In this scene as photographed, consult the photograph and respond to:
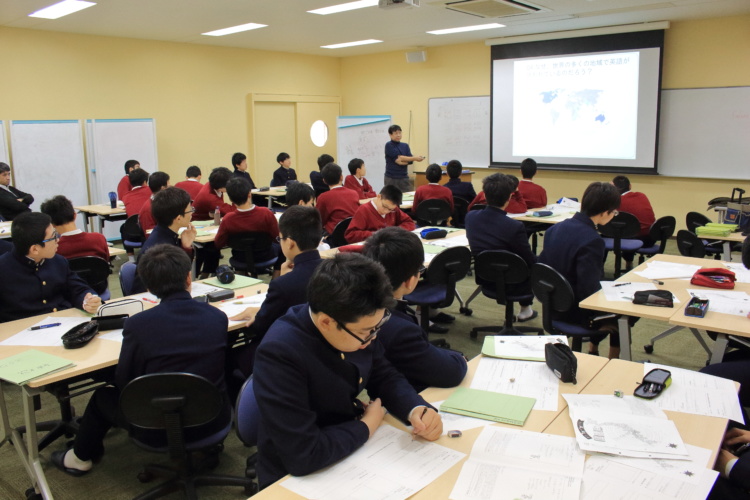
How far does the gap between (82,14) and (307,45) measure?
3.83m

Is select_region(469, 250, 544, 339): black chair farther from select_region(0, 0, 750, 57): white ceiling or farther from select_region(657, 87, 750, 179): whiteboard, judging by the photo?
select_region(657, 87, 750, 179): whiteboard

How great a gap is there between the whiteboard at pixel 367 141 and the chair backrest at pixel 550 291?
7432 millimetres

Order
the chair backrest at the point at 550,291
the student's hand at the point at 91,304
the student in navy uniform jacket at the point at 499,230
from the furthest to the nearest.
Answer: the student in navy uniform jacket at the point at 499,230, the chair backrest at the point at 550,291, the student's hand at the point at 91,304

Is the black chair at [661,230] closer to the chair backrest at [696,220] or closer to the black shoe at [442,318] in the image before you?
the chair backrest at [696,220]

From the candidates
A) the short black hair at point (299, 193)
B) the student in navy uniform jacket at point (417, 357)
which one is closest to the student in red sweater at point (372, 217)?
the short black hair at point (299, 193)

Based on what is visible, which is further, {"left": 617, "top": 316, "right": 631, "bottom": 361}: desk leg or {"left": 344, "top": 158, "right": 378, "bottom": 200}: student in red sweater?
{"left": 344, "top": 158, "right": 378, "bottom": 200}: student in red sweater

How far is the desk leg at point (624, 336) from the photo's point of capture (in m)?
3.09

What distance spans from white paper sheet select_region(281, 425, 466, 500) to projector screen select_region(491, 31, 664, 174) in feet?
26.0

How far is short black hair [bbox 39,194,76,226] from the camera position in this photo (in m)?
3.88

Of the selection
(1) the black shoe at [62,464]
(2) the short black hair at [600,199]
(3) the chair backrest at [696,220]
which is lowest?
(1) the black shoe at [62,464]

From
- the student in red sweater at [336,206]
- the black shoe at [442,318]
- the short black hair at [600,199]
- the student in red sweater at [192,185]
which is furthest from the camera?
the student in red sweater at [192,185]

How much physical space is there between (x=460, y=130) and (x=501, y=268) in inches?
257

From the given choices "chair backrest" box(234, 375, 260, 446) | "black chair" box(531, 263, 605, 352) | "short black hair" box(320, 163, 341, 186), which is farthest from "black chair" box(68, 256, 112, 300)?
"black chair" box(531, 263, 605, 352)

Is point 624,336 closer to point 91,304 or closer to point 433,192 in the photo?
point 91,304
